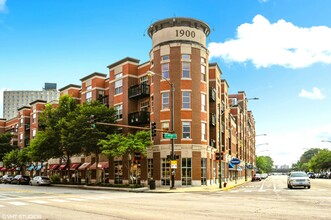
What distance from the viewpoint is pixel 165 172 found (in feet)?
145

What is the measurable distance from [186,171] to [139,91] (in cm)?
1291

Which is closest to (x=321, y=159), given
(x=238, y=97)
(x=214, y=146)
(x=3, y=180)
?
(x=238, y=97)

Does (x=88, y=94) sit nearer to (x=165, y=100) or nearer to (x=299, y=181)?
(x=165, y=100)

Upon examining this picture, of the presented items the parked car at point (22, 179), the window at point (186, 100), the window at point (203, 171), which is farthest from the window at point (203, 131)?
the parked car at point (22, 179)

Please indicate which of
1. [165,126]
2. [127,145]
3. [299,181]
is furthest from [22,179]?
[299,181]

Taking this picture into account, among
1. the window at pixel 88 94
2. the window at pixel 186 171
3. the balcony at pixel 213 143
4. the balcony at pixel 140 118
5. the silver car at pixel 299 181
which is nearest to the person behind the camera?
the silver car at pixel 299 181

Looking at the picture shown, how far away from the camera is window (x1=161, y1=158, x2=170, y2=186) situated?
4409cm

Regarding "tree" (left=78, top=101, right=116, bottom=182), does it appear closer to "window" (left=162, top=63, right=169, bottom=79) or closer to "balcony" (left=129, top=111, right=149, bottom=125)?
"balcony" (left=129, top=111, right=149, bottom=125)

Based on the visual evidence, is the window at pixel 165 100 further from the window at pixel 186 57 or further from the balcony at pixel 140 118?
the window at pixel 186 57

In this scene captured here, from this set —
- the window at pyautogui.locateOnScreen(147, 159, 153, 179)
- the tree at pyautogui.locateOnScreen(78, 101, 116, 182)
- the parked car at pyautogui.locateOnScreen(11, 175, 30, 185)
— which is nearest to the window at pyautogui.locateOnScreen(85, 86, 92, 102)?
the tree at pyautogui.locateOnScreen(78, 101, 116, 182)

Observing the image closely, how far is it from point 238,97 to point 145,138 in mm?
58795

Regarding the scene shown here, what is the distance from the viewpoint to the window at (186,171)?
4331 centimetres

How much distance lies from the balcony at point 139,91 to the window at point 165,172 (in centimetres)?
967

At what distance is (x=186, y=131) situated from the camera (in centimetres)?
4416
